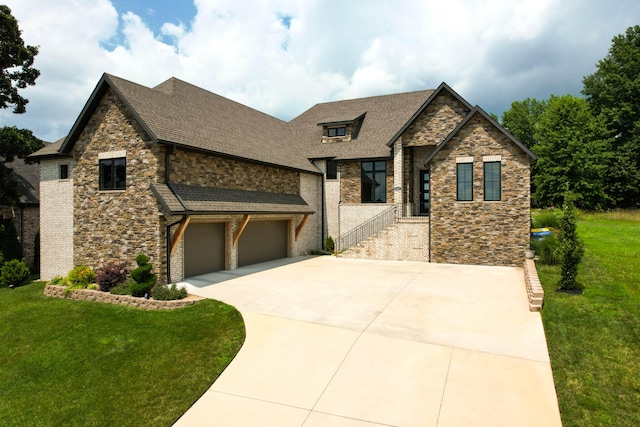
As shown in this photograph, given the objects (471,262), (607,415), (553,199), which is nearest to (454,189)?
(471,262)

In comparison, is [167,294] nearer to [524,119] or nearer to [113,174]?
[113,174]

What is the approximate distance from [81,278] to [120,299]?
2931mm

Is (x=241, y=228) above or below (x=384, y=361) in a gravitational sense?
above

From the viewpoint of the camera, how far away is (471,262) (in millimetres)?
18516

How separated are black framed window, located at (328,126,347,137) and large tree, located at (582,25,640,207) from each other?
106 ft

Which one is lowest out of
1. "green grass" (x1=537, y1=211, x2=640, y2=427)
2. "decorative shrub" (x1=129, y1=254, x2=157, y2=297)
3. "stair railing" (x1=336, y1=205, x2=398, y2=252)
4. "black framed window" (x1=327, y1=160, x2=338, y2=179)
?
"green grass" (x1=537, y1=211, x2=640, y2=427)

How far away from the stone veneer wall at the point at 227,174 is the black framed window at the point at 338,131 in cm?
582

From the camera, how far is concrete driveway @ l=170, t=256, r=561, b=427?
20.0 feet

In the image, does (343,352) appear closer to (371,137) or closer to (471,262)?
(471,262)

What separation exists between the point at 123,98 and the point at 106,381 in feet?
35.4

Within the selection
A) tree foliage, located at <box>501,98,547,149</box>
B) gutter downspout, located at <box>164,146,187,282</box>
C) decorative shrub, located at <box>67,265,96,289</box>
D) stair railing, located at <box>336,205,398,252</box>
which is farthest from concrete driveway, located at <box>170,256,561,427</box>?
tree foliage, located at <box>501,98,547,149</box>

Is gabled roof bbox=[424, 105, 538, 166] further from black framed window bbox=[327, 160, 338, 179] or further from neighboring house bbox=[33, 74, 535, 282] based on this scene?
black framed window bbox=[327, 160, 338, 179]

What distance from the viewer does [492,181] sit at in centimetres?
1823

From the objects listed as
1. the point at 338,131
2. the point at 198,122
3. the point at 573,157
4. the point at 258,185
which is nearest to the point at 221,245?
the point at 258,185
